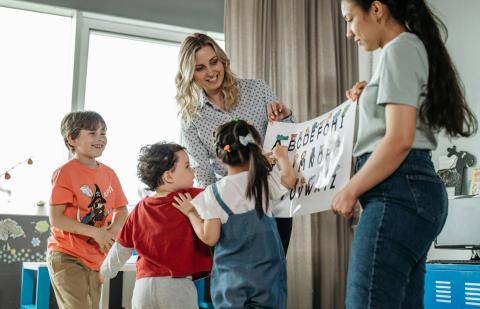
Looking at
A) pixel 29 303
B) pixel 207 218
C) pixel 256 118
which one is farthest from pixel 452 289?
pixel 29 303

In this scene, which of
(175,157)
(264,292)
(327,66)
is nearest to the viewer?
(264,292)

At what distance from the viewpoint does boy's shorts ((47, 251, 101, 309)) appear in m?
2.36

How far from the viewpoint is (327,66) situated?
4.18m

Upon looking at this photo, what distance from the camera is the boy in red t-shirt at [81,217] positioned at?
2.39 metres

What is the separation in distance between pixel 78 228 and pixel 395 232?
1.54 metres

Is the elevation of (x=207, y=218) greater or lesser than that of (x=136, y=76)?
lesser

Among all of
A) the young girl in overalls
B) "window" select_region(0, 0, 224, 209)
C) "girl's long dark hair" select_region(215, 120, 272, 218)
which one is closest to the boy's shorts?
the young girl in overalls

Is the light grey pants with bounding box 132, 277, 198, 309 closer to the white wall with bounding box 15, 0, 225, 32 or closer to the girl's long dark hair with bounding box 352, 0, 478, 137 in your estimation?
the girl's long dark hair with bounding box 352, 0, 478, 137

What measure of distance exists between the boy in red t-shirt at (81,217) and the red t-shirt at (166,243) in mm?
407

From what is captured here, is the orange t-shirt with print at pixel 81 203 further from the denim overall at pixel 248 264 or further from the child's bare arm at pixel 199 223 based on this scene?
the denim overall at pixel 248 264

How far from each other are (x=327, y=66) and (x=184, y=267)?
8.32ft

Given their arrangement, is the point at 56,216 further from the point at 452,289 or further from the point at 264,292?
the point at 452,289

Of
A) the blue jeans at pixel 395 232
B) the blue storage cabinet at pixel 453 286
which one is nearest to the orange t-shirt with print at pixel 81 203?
the blue jeans at pixel 395 232

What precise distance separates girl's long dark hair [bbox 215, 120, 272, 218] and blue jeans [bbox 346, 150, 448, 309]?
673 millimetres
